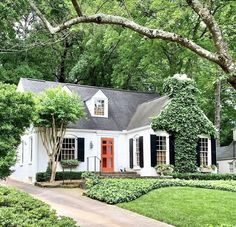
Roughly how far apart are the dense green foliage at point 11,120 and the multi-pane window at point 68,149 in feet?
29.5

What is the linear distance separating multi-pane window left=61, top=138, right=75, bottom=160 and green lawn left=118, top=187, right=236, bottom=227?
350 inches

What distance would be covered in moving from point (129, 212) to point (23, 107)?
4984 mm

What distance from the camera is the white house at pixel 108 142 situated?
23625 millimetres

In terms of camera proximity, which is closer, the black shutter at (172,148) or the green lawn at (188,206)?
the green lawn at (188,206)

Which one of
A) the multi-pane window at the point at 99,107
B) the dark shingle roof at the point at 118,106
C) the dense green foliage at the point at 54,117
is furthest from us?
the multi-pane window at the point at 99,107

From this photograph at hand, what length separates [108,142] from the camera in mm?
25562

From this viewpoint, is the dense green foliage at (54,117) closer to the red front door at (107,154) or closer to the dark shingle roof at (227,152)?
the red front door at (107,154)

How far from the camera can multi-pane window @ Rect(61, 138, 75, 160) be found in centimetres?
2386

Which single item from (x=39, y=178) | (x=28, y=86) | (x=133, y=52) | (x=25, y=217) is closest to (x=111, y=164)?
(x=39, y=178)

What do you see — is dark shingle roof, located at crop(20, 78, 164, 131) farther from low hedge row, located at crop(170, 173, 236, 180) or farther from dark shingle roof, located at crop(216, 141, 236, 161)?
dark shingle roof, located at crop(216, 141, 236, 161)

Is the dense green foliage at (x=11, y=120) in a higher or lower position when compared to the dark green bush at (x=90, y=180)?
higher

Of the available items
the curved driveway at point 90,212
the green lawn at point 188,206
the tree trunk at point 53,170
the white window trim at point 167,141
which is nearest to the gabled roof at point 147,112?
the white window trim at point 167,141

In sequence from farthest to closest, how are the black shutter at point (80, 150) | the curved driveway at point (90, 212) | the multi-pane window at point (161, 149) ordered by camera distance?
the black shutter at point (80, 150) → the multi-pane window at point (161, 149) → the curved driveway at point (90, 212)

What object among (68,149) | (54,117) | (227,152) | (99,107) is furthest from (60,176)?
(227,152)
